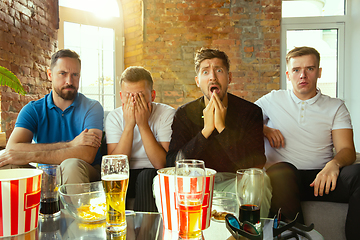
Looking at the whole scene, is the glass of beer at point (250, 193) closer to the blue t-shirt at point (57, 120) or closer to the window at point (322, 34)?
the blue t-shirt at point (57, 120)

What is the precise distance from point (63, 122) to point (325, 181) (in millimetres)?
1647

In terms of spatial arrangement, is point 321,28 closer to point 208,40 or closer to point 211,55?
point 208,40

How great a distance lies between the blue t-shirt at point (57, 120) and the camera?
1.83 m

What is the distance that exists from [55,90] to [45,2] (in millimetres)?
1727

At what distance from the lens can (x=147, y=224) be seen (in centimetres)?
86

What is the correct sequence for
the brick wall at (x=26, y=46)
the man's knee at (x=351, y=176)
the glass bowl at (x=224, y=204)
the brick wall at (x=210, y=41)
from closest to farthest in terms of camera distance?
the glass bowl at (x=224, y=204), the man's knee at (x=351, y=176), the brick wall at (x=26, y=46), the brick wall at (x=210, y=41)

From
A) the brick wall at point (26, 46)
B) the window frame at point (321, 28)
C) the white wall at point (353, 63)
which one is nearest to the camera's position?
the brick wall at point (26, 46)

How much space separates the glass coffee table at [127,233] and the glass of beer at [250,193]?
0.07 metres

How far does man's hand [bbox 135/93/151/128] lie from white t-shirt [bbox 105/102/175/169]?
0.09 meters

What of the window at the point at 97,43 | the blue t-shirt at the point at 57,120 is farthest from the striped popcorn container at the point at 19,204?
the window at the point at 97,43

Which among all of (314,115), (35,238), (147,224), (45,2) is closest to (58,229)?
(35,238)

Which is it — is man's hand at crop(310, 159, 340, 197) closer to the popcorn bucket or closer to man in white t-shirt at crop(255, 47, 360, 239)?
man in white t-shirt at crop(255, 47, 360, 239)

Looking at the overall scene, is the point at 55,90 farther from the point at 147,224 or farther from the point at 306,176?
the point at 306,176

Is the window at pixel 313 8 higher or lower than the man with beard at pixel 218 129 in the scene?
higher
